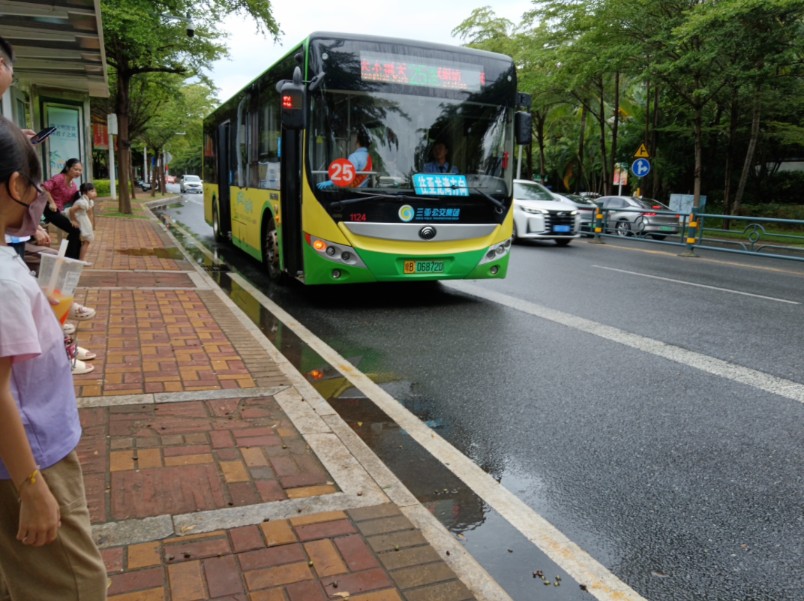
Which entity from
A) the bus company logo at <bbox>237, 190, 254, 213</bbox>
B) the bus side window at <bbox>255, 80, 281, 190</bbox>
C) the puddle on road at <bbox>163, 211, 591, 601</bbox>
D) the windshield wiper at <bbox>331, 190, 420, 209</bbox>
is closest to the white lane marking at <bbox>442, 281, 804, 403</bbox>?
the windshield wiper at <bbox>331, 190, 420, 209</bbox>

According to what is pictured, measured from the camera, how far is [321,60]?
756 cm

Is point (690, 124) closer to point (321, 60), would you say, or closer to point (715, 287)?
point (715, 287)

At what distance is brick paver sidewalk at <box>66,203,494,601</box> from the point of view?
2.63 meters

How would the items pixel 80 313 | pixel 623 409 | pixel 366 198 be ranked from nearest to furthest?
pixel 623 409
pixel 80 313
pixel 366 198

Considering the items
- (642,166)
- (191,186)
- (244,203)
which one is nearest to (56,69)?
(244,203)

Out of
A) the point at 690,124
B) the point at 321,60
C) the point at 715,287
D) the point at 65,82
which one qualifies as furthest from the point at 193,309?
the point at 690,124

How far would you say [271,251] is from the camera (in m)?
9.98

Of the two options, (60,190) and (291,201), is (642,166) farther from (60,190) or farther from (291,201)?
(60,190)

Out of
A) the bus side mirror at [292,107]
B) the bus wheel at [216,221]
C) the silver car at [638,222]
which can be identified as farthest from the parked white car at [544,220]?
the bus side mirror at [292,107]

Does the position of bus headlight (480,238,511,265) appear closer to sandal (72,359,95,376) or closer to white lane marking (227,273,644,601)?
white lane marking (227,273,644,601)

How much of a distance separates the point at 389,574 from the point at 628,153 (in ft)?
127

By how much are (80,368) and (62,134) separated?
1475 centimetres

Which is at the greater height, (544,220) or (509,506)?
(544,220)

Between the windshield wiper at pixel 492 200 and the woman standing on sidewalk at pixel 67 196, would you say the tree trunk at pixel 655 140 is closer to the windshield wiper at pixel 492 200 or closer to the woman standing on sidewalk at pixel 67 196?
the windshield wiper at pixel 492 200
